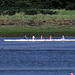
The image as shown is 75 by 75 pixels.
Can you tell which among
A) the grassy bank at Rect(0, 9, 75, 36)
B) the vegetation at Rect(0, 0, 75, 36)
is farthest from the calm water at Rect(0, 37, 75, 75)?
the vegetation at Rect(0, 0, 75, 36)

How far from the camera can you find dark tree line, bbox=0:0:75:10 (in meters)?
62.7

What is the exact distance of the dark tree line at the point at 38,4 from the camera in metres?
62.7

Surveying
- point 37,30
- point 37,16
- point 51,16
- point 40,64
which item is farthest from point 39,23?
point 40,64

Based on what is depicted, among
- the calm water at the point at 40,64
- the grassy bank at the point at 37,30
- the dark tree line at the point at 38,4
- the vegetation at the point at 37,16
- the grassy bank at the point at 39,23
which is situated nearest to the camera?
the calm water at the point at 40,64

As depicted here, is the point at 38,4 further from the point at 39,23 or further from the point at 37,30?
the point at 37,30

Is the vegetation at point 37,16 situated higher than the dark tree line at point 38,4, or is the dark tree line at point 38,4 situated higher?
the dark tree line at point 38,4

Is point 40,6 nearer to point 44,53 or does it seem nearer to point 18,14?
point 18,14

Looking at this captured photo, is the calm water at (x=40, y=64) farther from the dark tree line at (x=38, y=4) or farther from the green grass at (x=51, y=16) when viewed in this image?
the dark tree line at (x=38, y=4)

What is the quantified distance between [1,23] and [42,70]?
3721 centimetres

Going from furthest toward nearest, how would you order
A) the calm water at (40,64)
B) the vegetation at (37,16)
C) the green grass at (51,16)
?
1. the green grass at (51,16)
2. the vegetation at (37,16)
3. the calm water at (40,64)

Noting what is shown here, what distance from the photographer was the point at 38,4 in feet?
209

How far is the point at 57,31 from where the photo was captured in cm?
5366

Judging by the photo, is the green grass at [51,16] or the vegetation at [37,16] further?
the green grass at [51,16]

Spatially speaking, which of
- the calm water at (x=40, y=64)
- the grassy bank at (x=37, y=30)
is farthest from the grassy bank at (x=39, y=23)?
the calm water at (x=40, y=64)
